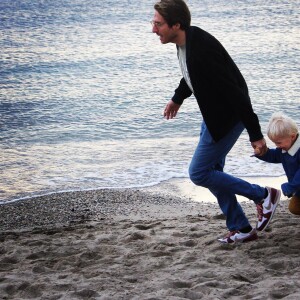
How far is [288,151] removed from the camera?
537 cm

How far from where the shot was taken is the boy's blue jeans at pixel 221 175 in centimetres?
520

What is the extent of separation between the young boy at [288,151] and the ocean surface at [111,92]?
3520 mm

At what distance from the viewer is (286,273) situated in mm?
4836

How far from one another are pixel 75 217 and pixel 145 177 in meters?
2.11

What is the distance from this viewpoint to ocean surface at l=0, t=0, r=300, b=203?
9.61 m

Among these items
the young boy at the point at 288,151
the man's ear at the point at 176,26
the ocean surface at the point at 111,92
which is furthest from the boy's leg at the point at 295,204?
the ocean surface at the point at 111,92

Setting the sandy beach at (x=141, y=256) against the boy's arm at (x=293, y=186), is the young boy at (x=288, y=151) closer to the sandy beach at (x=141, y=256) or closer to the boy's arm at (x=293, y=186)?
the boy's arm at (x=293, y=186)

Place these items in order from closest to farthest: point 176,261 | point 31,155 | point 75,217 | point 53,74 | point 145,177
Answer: point 176,261
point 75,217
point 145,177
point 31,155
point 53,74

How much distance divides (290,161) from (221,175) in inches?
20.8

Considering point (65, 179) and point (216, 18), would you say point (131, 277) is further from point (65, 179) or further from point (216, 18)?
point (216, 18)

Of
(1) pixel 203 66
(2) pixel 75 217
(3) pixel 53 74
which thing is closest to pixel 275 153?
(1) pixel 203 66

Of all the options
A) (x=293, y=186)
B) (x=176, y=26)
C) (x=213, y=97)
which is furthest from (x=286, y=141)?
(x=176, y=26)

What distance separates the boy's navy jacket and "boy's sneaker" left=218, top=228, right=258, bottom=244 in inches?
32.2

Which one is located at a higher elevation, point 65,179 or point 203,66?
point 203,66
